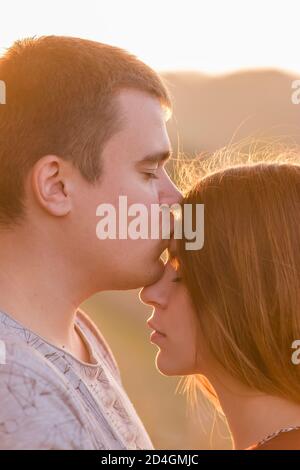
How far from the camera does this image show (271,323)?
8.53ft

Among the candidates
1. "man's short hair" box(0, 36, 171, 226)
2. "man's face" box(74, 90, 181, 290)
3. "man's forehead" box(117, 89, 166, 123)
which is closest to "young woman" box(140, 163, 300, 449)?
"man's face" box(74, 90, 181, 290)

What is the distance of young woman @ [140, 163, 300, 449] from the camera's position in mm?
2578

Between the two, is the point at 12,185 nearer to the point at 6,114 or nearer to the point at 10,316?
the point at 6,114

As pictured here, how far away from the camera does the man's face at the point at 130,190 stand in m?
2.71

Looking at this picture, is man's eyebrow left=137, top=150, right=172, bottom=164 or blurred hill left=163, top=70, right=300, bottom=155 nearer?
man's eyebrow left=137, top=150, right=172, bottom=164

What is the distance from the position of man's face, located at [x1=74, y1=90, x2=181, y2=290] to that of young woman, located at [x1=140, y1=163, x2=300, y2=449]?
0.14 m

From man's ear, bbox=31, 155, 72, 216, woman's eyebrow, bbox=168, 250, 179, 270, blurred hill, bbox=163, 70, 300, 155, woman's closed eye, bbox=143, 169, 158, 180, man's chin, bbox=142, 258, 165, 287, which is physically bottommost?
man's chin, bbox=142, 258, 165, 287

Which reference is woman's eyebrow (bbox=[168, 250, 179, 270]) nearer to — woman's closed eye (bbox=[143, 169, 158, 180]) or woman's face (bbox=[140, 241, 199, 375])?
woman's face (bbox=[140, 241, 199, 375])

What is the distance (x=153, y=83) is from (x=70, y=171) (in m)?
0.46

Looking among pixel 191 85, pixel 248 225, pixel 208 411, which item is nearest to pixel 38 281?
pixel 248 225

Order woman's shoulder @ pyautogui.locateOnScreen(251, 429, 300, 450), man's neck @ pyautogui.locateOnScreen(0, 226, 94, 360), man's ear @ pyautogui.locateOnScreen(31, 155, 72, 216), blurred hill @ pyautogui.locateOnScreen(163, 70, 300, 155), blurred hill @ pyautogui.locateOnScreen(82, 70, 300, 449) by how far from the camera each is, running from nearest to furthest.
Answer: woman's shoulder @ pyautogui.locateOnScreen(251, 429, 300, 450) < man's neck @ pyautogui.locateOnScreen(0, 226, 94, 360) < man's ear @ pyautogui.locateOnScreen(31, 155, 72, 216) < blurred hill @ pyautogui.locateOnScreen(82, 70, 300, 449) < blurred hill @ pyautogui.locateOnScreen(163, 70, 300, 155)

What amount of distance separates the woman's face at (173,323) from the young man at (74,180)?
6 cm

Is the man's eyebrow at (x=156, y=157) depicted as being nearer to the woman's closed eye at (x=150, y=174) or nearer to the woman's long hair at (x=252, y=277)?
the woman's closed eye at (x=150, y=174)

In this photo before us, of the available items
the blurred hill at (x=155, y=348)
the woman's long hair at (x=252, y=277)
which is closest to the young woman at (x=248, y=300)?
the woman's long hair at (x=252, y=277)
